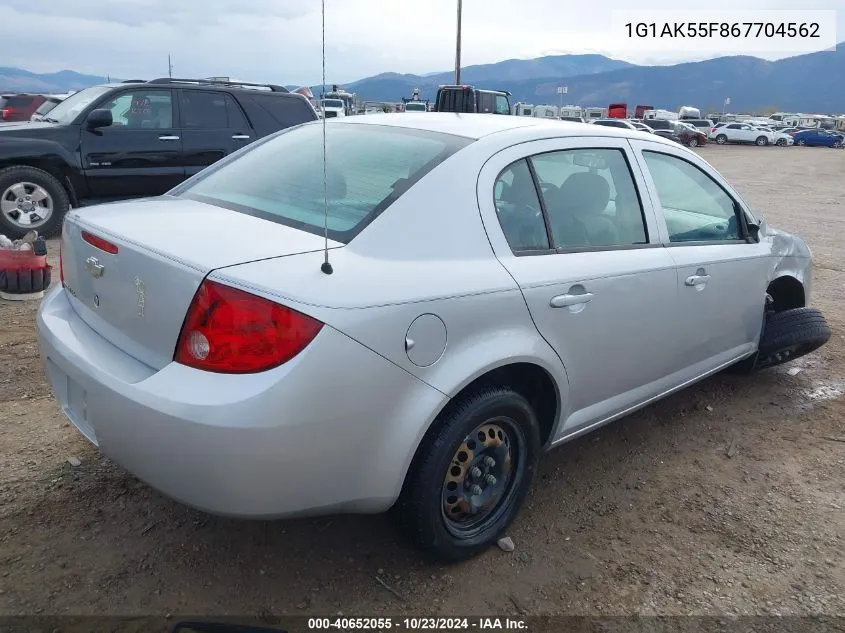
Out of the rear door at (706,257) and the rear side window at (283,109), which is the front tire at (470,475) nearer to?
the rear door at (706,257)

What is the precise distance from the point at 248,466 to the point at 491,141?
1.51m

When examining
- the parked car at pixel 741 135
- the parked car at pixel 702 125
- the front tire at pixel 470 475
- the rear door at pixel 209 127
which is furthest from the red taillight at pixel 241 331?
the parked car at pixel 702 125

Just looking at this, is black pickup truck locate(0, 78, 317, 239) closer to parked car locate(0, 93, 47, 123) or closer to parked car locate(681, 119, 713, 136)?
parked car locate(0, 93, 47, 123)

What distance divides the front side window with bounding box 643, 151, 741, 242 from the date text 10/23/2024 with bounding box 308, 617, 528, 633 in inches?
75.8

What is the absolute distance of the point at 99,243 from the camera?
2.38 metres

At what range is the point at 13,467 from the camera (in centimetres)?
300

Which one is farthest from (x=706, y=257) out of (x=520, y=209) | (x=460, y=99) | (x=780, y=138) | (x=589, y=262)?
(x=780, y=138)

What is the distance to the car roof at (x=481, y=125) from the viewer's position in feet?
9.10

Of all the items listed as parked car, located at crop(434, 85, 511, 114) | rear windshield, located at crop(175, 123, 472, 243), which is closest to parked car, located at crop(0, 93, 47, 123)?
parked car, located at crop(434, 85, 511, 114)

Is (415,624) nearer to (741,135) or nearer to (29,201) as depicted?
(29,201)

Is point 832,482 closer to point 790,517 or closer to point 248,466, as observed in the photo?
point 790,517

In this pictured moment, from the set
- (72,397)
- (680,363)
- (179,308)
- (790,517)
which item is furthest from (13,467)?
(790,517)

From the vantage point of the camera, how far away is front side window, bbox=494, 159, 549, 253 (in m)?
2.54

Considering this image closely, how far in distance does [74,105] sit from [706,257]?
24.2ft
